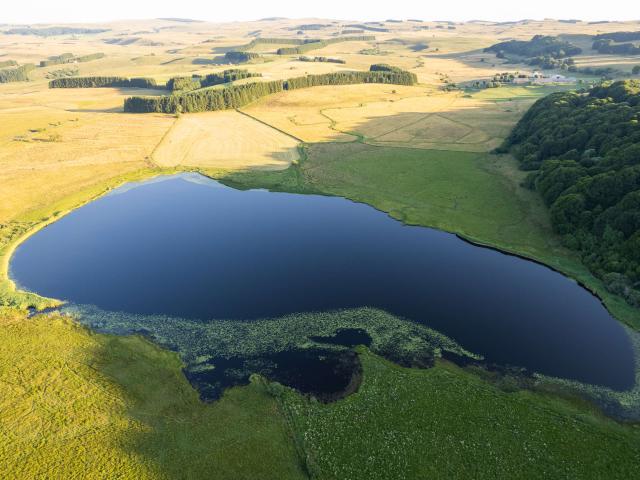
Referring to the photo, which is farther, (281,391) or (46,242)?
(46,242)

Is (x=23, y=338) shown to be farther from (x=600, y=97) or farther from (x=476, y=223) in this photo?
(x=600, y=97)

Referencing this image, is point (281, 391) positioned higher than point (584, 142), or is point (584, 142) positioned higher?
point (584, 142)

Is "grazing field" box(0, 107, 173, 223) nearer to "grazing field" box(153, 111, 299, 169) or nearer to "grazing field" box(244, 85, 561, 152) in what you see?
"grazing field" box(153, 111, 299, 169)

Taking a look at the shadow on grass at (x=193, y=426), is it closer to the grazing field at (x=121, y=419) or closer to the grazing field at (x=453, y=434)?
the grazing field at (x=121, y=419)

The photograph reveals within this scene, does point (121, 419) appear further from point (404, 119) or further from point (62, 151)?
point (404, 119)

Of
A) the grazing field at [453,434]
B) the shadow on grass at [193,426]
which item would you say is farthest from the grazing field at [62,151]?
the grazing field at [453,434]

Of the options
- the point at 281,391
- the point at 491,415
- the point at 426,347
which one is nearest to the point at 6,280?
the point at 281,391

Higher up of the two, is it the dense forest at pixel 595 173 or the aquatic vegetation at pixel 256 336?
the dense forest at pixel 595 173

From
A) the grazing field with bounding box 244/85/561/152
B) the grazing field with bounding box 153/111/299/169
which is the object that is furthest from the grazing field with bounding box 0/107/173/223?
the grazing field with bounding box 244/85/561/152
